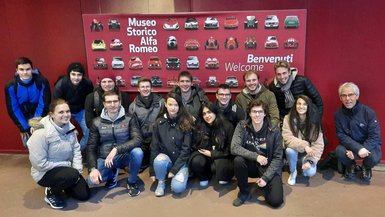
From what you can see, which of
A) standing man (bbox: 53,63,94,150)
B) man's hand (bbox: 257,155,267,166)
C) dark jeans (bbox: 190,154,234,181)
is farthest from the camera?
standing man (bbox: 53,63,94,150)

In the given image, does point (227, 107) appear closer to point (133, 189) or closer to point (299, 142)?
point (299, 142)

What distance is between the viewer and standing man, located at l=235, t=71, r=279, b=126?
366 centimetres

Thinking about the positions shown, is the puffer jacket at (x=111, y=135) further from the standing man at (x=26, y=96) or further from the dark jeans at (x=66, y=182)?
the standing man at (x=26, y=96)

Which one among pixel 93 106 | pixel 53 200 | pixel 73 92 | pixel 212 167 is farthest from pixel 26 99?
pixel 212 167

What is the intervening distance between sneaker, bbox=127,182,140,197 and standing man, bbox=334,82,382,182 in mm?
2123

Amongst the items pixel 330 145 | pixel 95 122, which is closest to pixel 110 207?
pixel 95 122

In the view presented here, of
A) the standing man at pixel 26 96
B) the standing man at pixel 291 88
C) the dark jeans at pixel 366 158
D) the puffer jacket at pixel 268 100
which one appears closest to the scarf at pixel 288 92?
the standing man at pixel 291 88

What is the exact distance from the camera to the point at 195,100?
3812 millimetres

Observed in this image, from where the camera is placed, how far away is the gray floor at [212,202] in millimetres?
3039

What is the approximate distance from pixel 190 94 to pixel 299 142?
1.25 metres

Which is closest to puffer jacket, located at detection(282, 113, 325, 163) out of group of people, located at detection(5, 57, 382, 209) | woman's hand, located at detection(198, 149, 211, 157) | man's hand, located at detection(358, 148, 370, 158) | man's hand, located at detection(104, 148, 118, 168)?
group of people, located at detection(5, 57, 382, 209)

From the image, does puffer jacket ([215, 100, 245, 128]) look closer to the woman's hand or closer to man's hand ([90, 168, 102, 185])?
the woman's hand

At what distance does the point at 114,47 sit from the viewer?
4.12 metres

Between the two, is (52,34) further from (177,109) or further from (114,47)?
(177,109)
